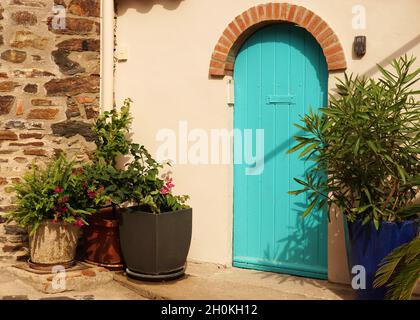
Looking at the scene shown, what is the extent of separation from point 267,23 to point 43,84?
2337 mm

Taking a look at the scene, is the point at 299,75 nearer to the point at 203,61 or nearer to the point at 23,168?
the point at 203,61

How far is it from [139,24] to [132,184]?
1825mm

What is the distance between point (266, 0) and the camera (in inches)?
246

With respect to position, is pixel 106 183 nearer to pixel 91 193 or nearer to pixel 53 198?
pixel 91 193

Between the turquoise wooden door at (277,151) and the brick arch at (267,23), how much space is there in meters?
0.12

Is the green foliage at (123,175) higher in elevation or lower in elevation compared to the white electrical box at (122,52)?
lower

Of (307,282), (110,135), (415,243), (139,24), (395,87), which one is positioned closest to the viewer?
(415,243)

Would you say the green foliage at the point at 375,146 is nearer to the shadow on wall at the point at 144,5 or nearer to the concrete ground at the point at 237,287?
the concrete ground at the point at 237,287

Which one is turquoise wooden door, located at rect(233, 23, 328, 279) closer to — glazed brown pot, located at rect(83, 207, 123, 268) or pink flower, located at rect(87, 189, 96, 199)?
glazed brown pot, located at rect(83, 207, 123, 268)

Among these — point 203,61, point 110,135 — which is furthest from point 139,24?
point 110,135

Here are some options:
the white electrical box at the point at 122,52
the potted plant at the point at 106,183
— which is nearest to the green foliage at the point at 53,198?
the potted plant at the point at 106,183

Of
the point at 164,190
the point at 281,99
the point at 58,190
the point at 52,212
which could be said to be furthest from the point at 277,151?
the point at 52,212

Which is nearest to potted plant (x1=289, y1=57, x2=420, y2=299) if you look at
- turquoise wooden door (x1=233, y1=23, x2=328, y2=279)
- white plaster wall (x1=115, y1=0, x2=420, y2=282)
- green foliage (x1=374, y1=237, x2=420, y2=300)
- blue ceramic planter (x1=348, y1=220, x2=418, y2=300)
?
blue ceramic planter (x1=348, y1=220, x2=418, y2=300)

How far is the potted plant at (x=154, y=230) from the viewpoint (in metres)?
5.86
